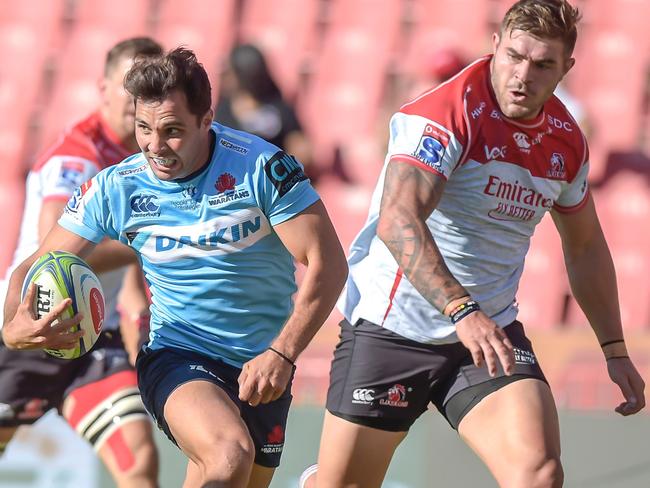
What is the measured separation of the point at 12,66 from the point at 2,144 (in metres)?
0.77

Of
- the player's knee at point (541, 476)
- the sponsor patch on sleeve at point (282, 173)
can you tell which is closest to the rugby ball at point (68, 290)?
the sponsor patch on sleeve at point (282, 173)

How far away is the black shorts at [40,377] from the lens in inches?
245

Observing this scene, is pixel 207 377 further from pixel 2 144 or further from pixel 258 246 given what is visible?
pixel 2 144

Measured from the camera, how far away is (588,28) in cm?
1000

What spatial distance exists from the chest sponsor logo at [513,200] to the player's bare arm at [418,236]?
11.6 inches

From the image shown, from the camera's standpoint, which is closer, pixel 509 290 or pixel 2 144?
pixel 509 290

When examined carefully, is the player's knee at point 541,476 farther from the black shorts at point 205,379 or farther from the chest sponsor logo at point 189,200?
the chest sponsor logo at point 189,200

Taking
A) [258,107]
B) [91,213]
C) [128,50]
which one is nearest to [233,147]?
[91,213]

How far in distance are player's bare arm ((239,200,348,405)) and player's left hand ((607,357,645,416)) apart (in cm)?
137

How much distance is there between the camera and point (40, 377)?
20.4 ft

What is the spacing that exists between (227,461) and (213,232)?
0.92 m

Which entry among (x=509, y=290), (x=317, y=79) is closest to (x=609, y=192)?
(x=317, y=79)

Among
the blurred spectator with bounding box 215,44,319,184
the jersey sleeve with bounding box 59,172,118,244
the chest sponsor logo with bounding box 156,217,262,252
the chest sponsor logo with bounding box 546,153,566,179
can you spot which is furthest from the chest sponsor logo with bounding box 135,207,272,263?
the blurred spectator with bounding box 215,44,319,184

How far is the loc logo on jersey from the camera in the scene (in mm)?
4758
